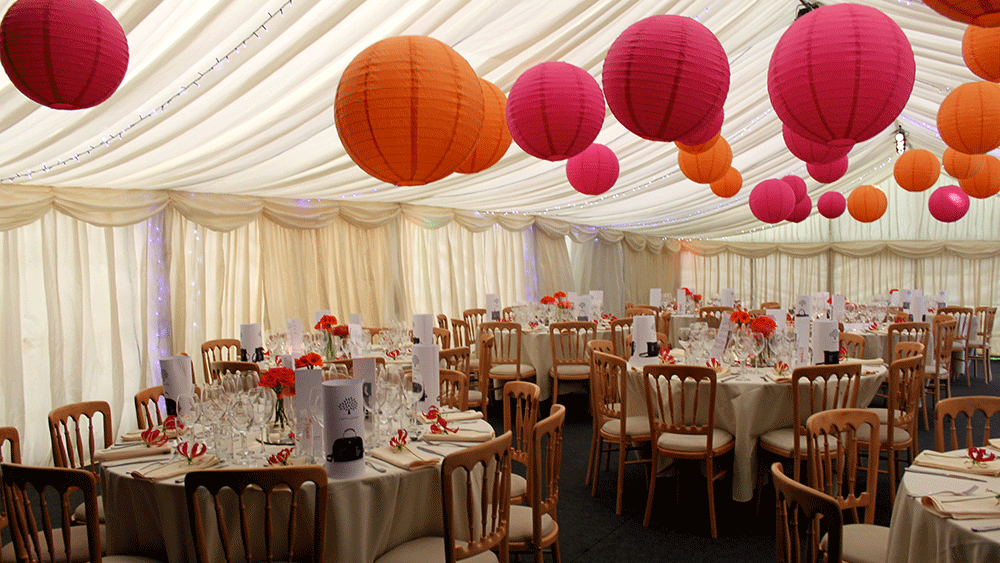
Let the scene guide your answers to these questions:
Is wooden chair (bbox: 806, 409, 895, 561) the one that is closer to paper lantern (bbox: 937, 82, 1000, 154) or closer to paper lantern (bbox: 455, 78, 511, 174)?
paper lantern (bbox: 455, 78, 511, 174)

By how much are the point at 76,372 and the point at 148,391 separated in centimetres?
256

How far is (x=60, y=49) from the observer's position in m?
2.13

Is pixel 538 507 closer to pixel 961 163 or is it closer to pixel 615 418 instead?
pixel 615 418

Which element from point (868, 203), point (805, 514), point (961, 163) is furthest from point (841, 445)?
point (868, 203)

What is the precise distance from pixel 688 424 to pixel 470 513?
2.28m

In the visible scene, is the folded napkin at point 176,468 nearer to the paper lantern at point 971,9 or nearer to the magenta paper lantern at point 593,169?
the paper lantern at point 971,9

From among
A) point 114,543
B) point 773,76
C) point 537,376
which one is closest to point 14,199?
point 114,543

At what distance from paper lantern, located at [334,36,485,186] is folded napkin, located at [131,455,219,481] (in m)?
1.42

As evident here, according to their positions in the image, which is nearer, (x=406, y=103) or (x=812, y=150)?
(x=406, y=103)

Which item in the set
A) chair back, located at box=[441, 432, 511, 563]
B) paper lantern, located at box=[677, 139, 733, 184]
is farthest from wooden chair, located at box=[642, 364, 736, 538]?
paper lantern, located at box=[677, 139, 733, 184]

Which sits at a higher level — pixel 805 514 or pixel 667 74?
pixel 667 74

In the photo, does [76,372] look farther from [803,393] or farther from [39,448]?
[803,393]

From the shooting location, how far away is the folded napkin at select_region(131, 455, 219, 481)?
95.5 inches

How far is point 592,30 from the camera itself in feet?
14.0
